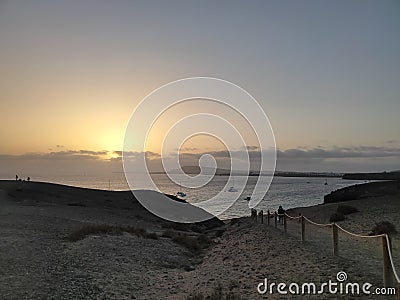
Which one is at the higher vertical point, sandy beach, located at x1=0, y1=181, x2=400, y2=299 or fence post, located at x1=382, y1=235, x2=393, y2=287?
fence post, located at x1=382, y1=235, x2=393, y2=287

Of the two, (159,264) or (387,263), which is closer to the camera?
(387,263)

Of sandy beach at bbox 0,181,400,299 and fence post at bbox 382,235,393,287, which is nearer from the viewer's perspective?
fence post at bbox 382,235,393,287

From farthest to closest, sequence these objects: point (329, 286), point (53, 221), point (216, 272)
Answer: point (53, 221) → point (216, 272) → point (329, 286)

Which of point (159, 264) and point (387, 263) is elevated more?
point (387, 263)

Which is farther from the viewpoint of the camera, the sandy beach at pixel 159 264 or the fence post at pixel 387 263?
the sandy beach at pixel 159 264

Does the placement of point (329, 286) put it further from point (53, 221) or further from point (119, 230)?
point (53, 221)

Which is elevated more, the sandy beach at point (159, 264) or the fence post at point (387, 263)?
the fence post at point (387, 263)

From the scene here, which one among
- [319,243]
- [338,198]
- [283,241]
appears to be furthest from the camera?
[338,198]

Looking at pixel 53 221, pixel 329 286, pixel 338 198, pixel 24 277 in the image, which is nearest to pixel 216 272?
pixel 329 286

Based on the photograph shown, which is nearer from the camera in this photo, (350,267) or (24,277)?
(350,267)

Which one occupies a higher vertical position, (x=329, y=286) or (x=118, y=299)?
(x=329, y=286)

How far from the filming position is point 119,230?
22203mm

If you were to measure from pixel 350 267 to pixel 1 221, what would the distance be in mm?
20640

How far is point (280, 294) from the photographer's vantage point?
9180mm
